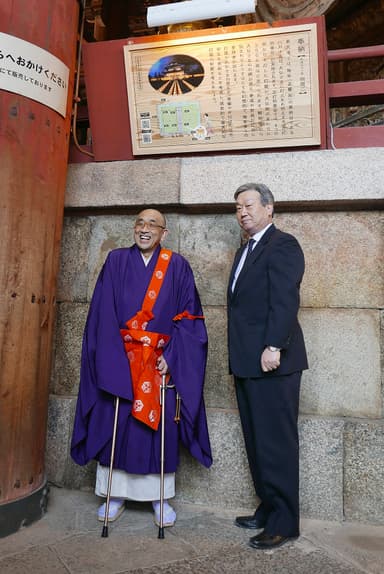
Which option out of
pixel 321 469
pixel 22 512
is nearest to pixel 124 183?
pixel 22 512

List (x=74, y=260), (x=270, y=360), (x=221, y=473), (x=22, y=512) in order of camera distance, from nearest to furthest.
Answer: (x=270, y=360) → (x=22, y=512) → (x=221, y=473) → (x=74, y=260)

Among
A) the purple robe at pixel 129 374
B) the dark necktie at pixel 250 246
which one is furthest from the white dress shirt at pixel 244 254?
the purple robe at pixel 129 374

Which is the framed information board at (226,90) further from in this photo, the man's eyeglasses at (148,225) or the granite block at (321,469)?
the granite block at (321,469)

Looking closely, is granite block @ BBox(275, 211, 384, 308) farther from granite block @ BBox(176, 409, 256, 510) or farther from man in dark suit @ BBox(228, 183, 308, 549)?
granite block @ BBox(176, 409, 256, 510)

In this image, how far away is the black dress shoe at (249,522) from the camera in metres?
3.08

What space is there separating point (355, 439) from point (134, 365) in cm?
164

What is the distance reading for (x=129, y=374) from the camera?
3104 millimetres

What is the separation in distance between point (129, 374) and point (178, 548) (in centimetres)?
110

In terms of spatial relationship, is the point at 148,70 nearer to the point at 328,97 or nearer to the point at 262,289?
the point at 328,97

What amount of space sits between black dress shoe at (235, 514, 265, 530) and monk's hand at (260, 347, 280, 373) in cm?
110

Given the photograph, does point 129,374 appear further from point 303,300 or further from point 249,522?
point 303,300

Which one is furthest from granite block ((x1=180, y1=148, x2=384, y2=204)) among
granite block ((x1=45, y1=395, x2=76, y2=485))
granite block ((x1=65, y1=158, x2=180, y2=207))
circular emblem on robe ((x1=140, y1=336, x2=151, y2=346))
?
granite block ((x1=45, y1=395, x2=76, y2=485))

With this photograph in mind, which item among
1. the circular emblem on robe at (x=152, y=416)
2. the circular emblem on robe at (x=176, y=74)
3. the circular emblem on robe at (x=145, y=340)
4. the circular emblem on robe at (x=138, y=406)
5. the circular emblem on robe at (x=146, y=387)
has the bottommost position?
the circular emblem on robe at (x=152, y=416)

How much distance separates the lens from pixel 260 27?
11.8ft
